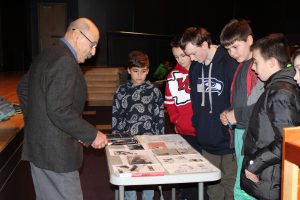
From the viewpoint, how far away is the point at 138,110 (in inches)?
132

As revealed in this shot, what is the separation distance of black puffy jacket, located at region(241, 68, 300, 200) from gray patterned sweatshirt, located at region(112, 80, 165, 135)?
4.27 feet

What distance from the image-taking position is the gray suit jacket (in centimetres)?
226

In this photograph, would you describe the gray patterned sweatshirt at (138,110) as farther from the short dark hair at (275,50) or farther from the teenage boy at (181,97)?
the short dark hair at (275,50)

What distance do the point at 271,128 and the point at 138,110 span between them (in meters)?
1.47

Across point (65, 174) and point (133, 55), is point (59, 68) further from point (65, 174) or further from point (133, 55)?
point (133, 55)

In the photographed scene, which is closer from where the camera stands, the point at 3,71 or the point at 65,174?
the point at 65,174

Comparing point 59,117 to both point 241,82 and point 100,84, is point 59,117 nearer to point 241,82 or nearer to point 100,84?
point 241,82

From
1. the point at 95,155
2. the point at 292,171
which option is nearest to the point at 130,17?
the point at 95,155

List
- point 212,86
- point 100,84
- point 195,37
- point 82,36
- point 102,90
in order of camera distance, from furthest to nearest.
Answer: point 100,84 → point 102,90 → point 212,86 → point 195,37 → point 82,36

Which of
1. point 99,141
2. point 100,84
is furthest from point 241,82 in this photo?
point 100,84

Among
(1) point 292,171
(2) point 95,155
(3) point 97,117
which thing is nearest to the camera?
(1) point 292,171

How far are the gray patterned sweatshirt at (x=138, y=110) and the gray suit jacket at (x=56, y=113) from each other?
93 centimetres

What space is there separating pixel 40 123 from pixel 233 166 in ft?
4.85

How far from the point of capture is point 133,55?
11.0 feet
